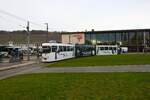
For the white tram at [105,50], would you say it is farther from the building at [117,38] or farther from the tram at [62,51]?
the building at [117,38]

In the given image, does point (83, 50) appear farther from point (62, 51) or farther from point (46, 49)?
point (46, 49)

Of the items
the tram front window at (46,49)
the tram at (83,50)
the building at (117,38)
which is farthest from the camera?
the building at (117,38)

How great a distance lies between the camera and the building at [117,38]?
425 ft

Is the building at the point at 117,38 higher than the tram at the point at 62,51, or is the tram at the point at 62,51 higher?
the building at the point at 117,38

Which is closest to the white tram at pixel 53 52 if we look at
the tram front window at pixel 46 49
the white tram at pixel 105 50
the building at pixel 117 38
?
the tram front window at pixel 46 49

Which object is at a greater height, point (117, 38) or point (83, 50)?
point (117, 38)

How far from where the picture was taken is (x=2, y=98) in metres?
14.3

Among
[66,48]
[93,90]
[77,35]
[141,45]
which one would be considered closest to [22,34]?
[77,35]

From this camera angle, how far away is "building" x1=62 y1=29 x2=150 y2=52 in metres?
130

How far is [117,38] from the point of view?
13512 centimetres

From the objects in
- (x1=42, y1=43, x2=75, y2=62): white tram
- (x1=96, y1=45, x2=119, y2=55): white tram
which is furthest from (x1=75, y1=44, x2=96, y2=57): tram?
(x1=42, y1=43, x2=75, y2=62): white tram

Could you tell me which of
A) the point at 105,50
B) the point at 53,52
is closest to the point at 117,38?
the point at 105,50

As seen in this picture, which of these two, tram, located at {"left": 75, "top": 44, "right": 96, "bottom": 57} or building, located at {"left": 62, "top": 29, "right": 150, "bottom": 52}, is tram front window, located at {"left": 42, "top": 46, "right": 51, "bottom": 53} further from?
building, located at {"left": 62, "top": 29, "right": 150, "bottom": 52}

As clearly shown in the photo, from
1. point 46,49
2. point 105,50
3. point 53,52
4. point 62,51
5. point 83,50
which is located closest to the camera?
point 46,49
